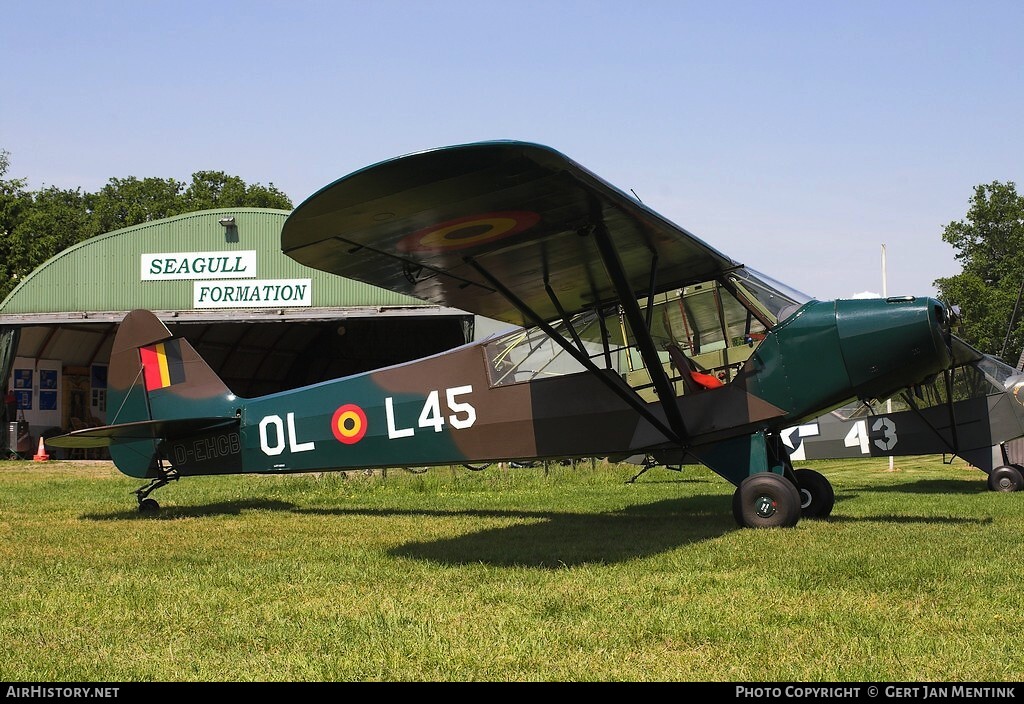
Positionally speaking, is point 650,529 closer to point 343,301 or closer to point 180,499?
point 180,499

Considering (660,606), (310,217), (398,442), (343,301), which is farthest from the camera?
(343,301)

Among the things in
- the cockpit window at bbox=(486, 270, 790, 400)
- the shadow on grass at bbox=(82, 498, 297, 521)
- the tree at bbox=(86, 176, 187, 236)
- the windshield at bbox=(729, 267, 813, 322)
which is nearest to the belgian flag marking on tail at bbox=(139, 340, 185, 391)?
the shadow on grass at bbox=(82, 498, 297, 521)

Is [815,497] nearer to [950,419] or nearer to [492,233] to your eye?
[950,419]

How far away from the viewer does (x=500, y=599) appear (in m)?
5.15

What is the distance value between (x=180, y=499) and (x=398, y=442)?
3990 mm

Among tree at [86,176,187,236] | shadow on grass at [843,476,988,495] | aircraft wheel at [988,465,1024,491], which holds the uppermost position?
tree at [86,176,187,236]

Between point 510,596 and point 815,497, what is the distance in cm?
547

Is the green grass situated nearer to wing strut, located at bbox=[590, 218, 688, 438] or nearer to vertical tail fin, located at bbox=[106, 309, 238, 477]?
vertical tail fin, located at bbox=[106, 309, 238, 477]

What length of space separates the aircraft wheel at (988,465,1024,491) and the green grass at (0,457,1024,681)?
12.9 feet

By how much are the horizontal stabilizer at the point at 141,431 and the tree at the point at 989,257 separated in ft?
137

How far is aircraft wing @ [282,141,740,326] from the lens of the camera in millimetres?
5812

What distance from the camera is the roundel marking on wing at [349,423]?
10.4 m

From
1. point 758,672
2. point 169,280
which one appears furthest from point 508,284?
point 169,280

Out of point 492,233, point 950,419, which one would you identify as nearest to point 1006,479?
point 950,419
